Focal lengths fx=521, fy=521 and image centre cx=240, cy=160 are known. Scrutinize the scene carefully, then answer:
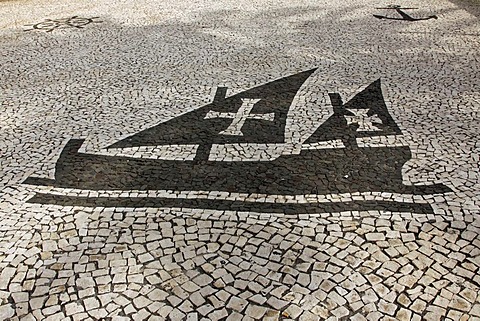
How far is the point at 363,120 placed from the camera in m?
3.22

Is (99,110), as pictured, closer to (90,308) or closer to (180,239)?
(180,239)

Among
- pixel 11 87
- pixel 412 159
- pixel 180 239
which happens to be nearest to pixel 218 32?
pixel 11 87

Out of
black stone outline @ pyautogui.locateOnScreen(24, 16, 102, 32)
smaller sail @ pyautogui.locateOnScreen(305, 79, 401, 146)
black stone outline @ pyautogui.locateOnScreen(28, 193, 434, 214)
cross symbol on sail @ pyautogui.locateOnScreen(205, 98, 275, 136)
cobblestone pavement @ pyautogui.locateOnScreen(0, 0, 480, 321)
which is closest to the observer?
cobblestone pavement @ pyautogui.locateOnScreen(0, 0, 480, 321)

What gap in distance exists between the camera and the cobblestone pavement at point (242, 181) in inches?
75.6

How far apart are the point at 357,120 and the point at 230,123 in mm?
786

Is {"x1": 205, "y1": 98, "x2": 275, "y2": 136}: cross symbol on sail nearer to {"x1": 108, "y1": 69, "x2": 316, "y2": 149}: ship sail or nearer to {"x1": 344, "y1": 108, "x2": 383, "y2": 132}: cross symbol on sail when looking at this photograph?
{"x1": 108, "y1": 69, "x2": 316, "y2": 149}: ship sail

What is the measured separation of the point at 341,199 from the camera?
7.98 feet

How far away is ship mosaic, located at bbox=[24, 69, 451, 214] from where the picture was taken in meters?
2.46

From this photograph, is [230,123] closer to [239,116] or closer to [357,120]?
[239,116]

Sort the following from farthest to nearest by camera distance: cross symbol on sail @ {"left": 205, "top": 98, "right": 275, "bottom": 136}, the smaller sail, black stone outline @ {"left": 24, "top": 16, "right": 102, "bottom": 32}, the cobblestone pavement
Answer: black stone outline @ {"left": 24, "top": 16, "right": 102, "bottom": 32} < cross symbol on sail @ {"left": 205, "top": 98, "right": 275, "bottom": 136} < the smaller sail < the cobblestone pavement

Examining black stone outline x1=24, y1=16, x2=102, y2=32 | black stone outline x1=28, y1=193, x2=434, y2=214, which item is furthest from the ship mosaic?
black stone outline x1=24, y1=16, x2=102, y2=32

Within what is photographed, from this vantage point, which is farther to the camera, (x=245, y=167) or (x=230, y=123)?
(x=230, y=123)

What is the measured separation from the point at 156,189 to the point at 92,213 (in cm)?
33

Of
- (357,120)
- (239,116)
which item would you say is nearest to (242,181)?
(239,116)
